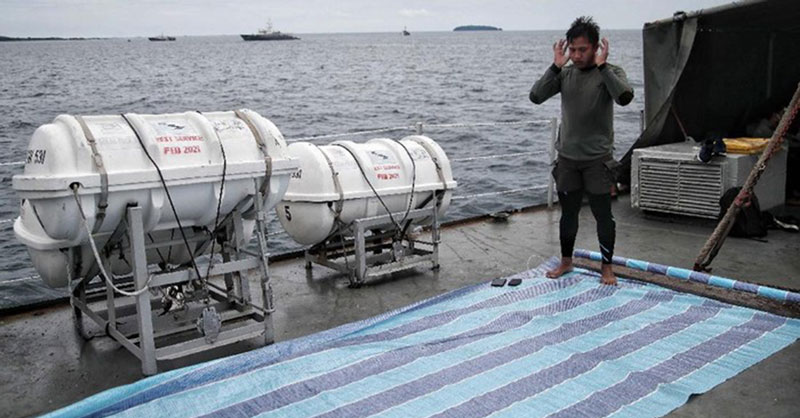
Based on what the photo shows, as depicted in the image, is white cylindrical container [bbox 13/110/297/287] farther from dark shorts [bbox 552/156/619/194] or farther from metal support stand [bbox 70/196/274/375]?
dark shorts [bbox 552/156/619/194]

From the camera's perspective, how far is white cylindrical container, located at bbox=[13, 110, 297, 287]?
425cm

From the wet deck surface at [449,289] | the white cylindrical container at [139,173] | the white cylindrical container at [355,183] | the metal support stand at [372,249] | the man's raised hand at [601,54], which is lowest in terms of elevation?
the wet deck surface at [449,289]

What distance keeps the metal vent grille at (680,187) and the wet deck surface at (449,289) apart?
18 centimetres

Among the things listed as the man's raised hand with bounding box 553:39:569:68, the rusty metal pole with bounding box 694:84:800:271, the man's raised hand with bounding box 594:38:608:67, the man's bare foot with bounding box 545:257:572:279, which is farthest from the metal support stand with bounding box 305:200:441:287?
the rusty metal pole with bounding box 694:84:800:271

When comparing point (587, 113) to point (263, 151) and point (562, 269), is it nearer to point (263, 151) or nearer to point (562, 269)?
point (562, 269)

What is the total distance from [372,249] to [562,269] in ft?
5.27

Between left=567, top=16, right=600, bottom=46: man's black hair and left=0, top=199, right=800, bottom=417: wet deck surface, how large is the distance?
2038 millimetres

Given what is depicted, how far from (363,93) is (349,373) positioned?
44.1 m

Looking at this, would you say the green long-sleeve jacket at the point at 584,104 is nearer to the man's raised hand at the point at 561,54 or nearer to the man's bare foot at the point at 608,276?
the man's raised hand at the point at 561,54

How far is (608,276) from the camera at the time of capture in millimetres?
5926

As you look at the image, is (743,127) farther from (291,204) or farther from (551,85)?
(291,204)

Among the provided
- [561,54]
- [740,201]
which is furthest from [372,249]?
[740,201]

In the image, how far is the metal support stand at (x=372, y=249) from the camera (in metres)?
6.20

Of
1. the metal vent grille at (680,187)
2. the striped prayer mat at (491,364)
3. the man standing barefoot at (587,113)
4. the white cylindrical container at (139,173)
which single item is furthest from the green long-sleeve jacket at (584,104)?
the metal vent grille at (680,187)
